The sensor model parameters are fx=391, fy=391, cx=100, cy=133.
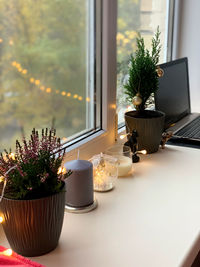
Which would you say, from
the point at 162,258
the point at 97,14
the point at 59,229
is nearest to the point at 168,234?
the point at 162,258

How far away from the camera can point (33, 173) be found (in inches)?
33.0

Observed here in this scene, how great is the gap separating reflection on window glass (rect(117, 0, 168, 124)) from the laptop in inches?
6.5

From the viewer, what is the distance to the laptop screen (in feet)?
5.88

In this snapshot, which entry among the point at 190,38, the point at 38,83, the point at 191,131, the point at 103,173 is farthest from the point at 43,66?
the point at 190,38

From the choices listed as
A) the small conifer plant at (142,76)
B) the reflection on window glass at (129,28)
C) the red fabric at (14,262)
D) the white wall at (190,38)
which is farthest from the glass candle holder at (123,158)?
the white wall at (190,38)

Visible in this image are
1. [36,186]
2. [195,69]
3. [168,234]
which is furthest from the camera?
[195,69]

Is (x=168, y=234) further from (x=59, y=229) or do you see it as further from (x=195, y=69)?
(x=195, y=69)

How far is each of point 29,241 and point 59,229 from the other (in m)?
0.08

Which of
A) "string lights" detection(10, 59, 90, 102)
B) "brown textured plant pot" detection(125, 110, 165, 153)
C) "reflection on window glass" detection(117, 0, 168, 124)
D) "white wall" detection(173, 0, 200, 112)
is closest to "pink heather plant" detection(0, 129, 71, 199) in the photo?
"string lights" detection(10, 59, 90, 102)

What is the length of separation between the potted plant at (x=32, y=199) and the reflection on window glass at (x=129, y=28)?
0.89m

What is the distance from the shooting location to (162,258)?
88 cm

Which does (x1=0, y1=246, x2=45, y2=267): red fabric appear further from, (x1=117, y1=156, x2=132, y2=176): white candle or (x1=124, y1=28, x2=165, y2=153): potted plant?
(x1=124, y1=28, x2=165, y2=153): potted plant

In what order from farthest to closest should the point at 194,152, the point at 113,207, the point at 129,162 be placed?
the point at 194,152 < the point at 129,162 < the point at 113,207

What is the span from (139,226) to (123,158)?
38cm
